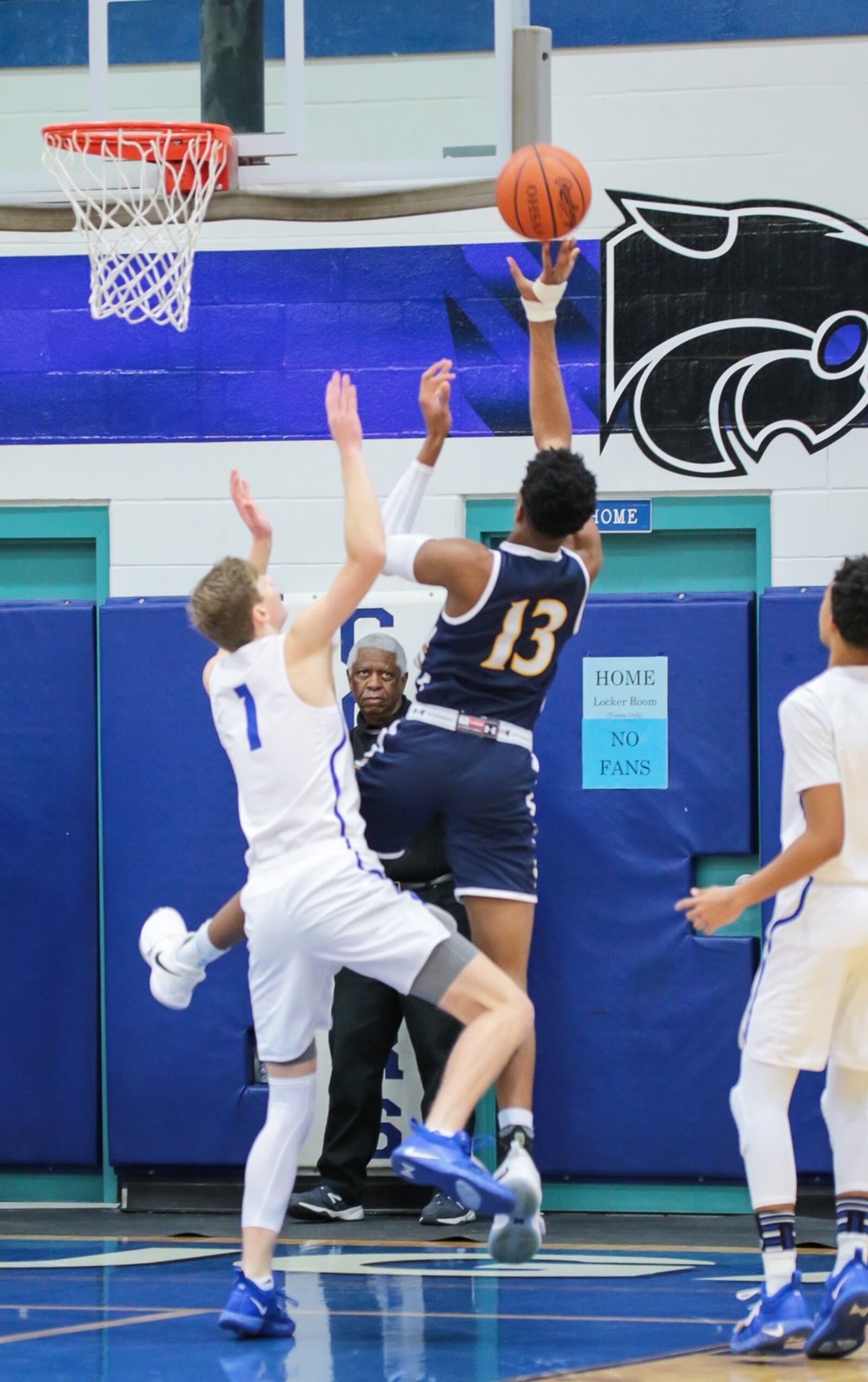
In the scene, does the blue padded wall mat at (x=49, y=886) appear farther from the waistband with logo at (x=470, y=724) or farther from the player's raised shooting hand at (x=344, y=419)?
the player's raised shooting hand at (x=344, y=419)

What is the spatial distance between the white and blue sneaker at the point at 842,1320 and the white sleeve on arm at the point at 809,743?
122 centimetres

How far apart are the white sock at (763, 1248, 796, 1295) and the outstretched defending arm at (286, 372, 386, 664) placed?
1984mm

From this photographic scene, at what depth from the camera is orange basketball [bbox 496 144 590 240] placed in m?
6.42

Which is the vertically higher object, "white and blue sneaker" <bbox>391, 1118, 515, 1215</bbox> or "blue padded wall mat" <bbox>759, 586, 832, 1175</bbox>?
"blue padded wall mat" <bbox>759, 586, 832, 1175</bbox>

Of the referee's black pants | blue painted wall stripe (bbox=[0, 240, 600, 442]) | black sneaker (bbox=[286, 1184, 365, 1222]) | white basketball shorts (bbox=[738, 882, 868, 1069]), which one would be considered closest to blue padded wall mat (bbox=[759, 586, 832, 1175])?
blue painted wall stripe (bbox=[0, 240, 600, 442])

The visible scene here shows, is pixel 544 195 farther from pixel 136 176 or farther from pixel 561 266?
pixel 136 176

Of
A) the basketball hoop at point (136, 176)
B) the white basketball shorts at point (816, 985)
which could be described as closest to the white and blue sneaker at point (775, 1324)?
the white basketball shorts at point (816, 985)

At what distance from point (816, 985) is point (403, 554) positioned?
1.77 metres

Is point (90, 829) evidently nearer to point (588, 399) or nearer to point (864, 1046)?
point (588, 399)

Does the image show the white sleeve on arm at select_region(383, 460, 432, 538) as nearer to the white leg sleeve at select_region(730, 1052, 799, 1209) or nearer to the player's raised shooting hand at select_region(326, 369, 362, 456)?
the player's raised shooting hand at select_region(326, 369, 362, 456)

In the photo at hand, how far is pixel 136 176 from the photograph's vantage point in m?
7.53

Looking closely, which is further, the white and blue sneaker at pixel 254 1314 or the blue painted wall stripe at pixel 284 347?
the blue painted wall stripe at pixel 284 347

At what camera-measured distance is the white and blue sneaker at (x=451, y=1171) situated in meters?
5.14

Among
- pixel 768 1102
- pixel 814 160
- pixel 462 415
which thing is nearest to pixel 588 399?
pixel 462 415
